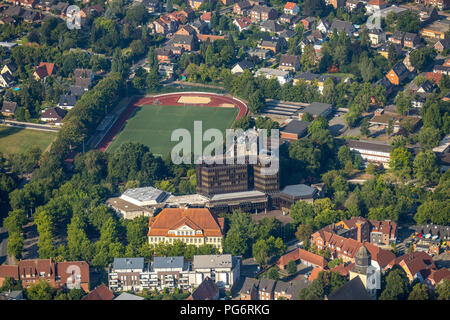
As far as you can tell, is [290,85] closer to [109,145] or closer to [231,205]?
[109,145]

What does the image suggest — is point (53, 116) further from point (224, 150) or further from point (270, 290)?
point (270, 290)

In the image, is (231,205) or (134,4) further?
(134,4)

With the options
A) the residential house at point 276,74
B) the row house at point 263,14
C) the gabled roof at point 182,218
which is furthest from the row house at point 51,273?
the row house at point 263,14

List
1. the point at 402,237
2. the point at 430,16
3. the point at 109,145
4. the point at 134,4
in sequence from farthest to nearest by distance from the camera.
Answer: the point at 134,4 → the point at 430,16 → the point at 109,145 → the point at 402,237

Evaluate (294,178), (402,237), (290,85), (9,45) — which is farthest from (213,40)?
(402,237)

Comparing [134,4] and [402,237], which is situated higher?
[134,4]

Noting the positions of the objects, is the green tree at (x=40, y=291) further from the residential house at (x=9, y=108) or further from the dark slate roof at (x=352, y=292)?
the residential house at (x=9, y=108)

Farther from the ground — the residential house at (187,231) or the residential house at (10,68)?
the residential house at (10,68)
